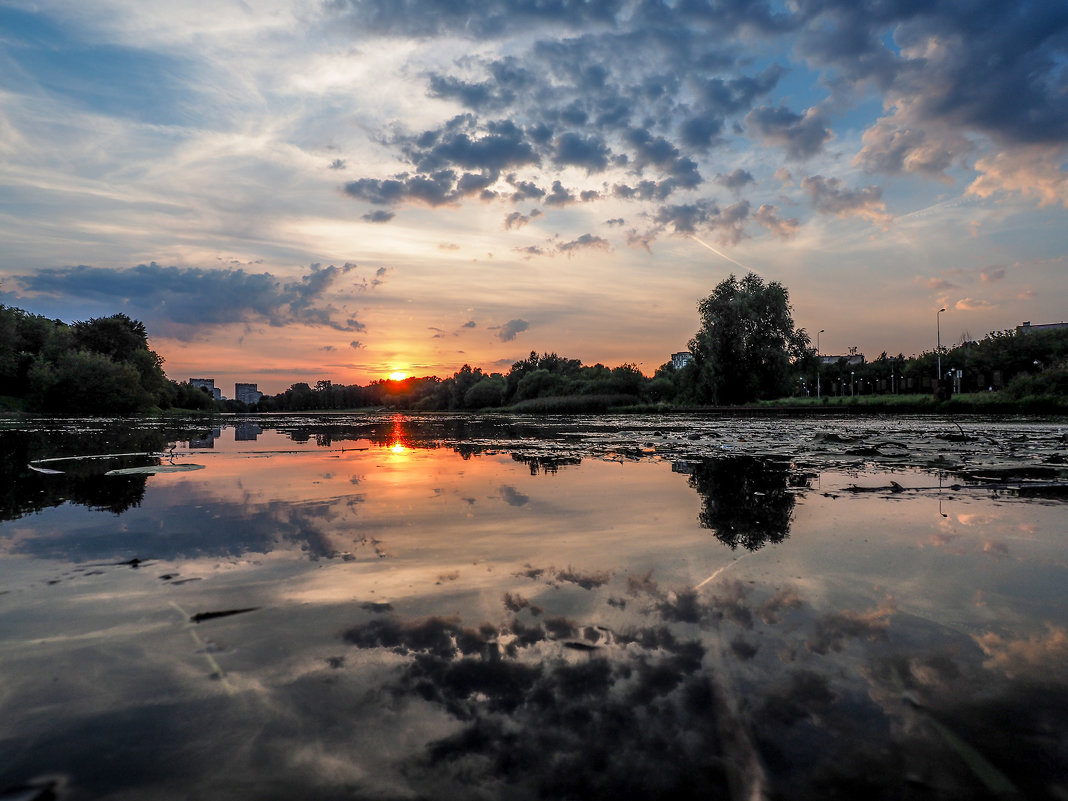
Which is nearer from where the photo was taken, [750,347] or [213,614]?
[213,614]

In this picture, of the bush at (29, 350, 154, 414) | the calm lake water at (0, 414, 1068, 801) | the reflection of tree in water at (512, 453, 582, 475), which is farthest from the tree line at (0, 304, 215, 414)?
the calm lake water at (0, 414, 1068, 801)

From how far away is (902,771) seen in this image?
1442 mm

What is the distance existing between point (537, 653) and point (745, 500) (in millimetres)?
3752

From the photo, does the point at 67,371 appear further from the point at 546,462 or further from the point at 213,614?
the point at 213,614

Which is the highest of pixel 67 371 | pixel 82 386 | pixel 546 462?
pixel 67 371

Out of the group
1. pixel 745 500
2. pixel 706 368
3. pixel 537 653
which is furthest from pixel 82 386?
pixel 537 653

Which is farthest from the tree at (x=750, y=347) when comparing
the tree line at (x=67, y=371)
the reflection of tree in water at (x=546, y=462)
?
the tree line at (x=67, y=371)

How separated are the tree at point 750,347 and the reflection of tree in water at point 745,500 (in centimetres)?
3964

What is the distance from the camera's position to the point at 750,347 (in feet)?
152

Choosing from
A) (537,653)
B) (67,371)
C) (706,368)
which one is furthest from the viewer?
(67,371)

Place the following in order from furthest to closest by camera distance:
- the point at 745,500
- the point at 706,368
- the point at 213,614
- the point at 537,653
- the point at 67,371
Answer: the point at 67,371, the point at 706,368, the point at 745,500, the point at 213,614, the point at 537,653

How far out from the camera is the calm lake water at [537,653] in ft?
4.79

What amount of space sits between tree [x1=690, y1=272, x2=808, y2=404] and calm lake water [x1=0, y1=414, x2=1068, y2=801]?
42.9 m

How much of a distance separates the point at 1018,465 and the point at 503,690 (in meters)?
8.58
